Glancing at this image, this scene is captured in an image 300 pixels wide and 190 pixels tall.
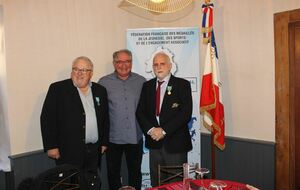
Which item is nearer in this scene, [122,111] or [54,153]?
[54,153]

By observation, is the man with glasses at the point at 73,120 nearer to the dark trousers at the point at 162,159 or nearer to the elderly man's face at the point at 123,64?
the elderly man's face at the point at 123,64

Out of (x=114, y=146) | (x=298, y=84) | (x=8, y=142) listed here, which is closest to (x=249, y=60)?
(x=298, y=84)

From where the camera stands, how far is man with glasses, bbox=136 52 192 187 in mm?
2930

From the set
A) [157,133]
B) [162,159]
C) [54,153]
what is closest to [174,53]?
[157,133]

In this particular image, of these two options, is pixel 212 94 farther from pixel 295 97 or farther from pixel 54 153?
pixel 54 153

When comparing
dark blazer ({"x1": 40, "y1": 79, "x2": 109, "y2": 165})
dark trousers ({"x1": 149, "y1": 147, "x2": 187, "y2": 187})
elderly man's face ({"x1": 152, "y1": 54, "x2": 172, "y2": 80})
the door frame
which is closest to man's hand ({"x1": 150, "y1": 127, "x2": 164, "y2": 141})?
dark trousers ({"x1": 149, "y1": 147, "x2": 187, "y2": 187})

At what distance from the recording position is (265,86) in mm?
3320

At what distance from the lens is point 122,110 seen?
3.22 metres

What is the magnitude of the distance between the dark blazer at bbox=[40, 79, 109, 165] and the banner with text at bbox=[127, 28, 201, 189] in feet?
3.19

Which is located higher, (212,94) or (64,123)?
(212,94)

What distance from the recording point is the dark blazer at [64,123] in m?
2.83

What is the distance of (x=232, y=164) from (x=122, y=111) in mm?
1403

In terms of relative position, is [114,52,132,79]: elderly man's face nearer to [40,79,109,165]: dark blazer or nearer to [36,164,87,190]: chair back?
[40,79,109,165]: dark blazer

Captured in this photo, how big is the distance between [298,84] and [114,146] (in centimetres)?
188
